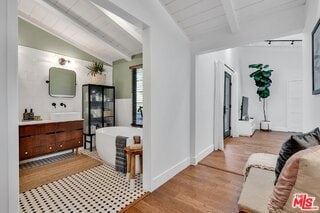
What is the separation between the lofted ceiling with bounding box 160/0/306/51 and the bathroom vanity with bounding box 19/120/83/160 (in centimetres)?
311

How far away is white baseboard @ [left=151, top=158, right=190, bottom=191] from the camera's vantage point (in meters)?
2.28

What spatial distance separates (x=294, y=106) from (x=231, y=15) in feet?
20.9

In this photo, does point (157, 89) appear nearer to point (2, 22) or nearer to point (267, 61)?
point (2, 22)

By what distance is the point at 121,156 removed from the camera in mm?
2768

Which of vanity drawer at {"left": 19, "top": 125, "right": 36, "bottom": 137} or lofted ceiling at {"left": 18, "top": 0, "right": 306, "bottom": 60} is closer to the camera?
lofted ceiling at {"left": 18, "top": 0, "right": 306, "bottom": 60}

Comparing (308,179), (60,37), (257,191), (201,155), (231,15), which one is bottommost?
(201,155)

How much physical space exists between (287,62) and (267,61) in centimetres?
70

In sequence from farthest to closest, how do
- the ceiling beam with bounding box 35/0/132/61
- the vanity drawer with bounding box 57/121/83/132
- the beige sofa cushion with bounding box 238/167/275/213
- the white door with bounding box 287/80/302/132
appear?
the white door with bounding box 287/80/302/132 < the vanity drawer with bounding box 57/121/83/132 < the ceiling beam with bounding box 35/0/132/61 < the beige sofa cushion with bounding box 238/167/275/213

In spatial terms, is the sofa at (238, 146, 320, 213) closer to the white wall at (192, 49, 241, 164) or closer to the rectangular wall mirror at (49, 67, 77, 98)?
the white wall at (192, 49, 241, 164)

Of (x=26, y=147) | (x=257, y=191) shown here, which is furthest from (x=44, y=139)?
(x=257, y=191)

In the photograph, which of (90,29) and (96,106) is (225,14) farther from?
(96,106)

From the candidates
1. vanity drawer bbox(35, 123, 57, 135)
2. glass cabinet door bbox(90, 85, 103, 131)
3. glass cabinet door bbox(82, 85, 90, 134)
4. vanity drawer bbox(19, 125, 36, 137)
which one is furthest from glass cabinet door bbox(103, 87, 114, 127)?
vanity drawer bbox(19, 125, 36, 137)

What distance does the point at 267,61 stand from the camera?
7.05 metres

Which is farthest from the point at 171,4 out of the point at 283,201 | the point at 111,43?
the point at 283,201
